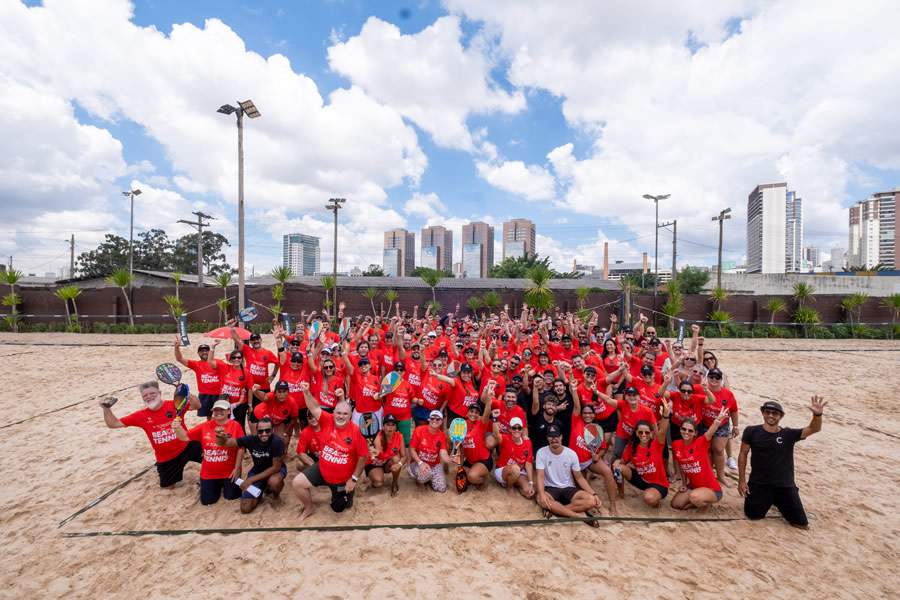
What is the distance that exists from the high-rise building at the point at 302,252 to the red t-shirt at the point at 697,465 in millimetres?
90761

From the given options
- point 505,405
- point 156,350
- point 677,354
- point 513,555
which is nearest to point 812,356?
point 677,354

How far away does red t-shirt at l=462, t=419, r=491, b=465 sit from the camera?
564 cm

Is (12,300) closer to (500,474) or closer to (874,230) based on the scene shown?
(500,474)

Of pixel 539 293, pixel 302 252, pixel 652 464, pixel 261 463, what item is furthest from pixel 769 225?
pixel 261 463

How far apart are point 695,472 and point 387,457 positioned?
392cm

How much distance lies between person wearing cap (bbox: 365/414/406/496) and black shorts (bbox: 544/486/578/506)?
6.47 ft

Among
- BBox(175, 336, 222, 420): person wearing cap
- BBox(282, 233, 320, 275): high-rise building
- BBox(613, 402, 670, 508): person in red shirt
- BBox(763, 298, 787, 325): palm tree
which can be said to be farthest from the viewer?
BBox(282, 233, 320, 275): high-rise building

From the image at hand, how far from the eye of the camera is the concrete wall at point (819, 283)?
3547cm

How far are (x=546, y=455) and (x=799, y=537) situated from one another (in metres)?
2.86

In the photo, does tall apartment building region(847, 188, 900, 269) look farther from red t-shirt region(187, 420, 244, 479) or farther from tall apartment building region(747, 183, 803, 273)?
red t-shirt region(187, 420, 244, 479)

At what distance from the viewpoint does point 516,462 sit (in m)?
5.48

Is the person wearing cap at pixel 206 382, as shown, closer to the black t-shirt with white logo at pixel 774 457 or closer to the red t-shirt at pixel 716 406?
the red t-shirt at pixel 716 406

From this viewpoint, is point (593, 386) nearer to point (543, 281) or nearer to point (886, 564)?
point (886, 564)

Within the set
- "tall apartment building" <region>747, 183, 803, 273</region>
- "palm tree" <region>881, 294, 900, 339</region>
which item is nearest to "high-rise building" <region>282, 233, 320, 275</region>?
"palm tree" <region>881, 294, 900, 339</region>
